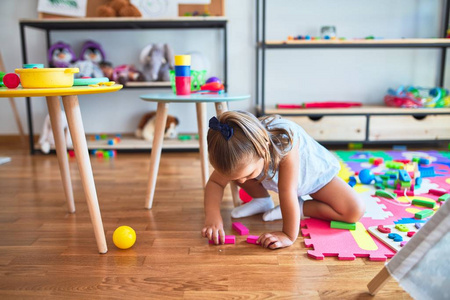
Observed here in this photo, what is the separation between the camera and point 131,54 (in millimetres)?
2381

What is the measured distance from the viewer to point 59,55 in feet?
7.18

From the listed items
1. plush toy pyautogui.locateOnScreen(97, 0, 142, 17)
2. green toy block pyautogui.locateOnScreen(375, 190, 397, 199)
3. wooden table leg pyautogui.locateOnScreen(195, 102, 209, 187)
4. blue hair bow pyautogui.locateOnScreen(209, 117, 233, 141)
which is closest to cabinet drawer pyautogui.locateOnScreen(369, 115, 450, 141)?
green toy block pyautogui.locateOnScreen(375, 190, 397, 199)

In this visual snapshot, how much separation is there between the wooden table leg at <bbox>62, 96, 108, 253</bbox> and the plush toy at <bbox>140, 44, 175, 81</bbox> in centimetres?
131

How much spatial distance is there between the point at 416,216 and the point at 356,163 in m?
0.71

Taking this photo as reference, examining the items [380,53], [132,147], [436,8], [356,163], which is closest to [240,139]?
[356,163]

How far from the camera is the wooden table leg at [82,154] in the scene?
93cm

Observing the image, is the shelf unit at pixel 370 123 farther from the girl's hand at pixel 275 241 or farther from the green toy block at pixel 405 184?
the girl's hand at pixel 275 241

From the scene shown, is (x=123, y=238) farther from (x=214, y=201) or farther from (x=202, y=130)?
(x=202, y=130)

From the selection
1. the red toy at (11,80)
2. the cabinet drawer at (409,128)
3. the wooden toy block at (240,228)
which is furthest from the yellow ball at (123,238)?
the cabinet drawer at (409,128)

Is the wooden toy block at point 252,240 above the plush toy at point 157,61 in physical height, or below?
below

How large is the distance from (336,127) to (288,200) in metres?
1.32

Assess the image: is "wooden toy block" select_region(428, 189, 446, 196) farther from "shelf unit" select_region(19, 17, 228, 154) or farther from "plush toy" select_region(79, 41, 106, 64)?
"plush toy" select_region(79, 41, 106, 64)

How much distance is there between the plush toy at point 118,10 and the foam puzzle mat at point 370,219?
138 cm

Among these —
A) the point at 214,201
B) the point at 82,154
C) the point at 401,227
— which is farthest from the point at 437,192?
the point at 82,154
